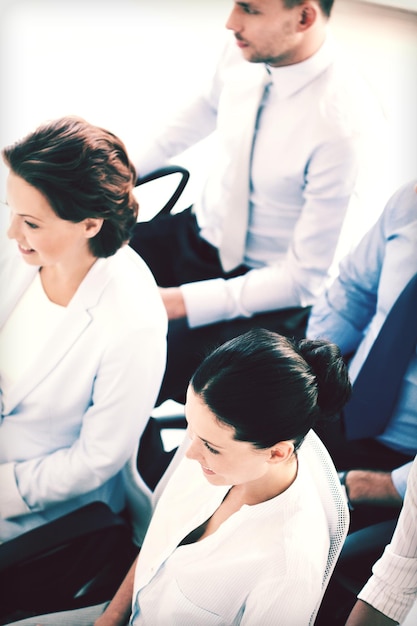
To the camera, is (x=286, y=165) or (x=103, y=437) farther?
(x=103, y=437)

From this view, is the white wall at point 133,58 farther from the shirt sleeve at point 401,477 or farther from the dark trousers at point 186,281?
the shirt sleeve at point 401,477

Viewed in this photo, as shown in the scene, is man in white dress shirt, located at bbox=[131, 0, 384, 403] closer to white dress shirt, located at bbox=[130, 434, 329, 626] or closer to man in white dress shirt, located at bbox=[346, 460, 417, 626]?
white dress shirt, located at bbox=[130, 434, 329, 626]

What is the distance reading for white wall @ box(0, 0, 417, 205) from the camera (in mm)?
1379

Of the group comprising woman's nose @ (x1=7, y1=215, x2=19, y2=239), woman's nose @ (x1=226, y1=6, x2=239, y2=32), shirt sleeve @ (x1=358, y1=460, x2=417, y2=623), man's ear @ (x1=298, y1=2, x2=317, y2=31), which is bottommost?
shirt sleeve @ (x1=358, y1=460, x2=417, y2=623)

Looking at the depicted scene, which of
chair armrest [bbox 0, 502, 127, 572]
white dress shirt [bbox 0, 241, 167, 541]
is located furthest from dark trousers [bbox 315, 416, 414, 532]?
chair armrest [bbox 0, 502, 127, 572]

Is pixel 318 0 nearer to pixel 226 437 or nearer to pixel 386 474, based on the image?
pixel 226 437

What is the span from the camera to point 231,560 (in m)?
1.46

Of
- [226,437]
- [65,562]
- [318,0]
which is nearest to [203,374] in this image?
[226,437]

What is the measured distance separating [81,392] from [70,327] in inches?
5.8

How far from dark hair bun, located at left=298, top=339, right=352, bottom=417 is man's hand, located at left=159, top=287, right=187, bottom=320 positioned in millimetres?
301

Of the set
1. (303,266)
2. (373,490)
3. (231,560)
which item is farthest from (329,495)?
(303,266)

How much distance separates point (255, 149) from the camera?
142 cm

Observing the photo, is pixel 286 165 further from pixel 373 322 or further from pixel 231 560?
pixel 231 560

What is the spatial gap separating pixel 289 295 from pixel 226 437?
358mm
